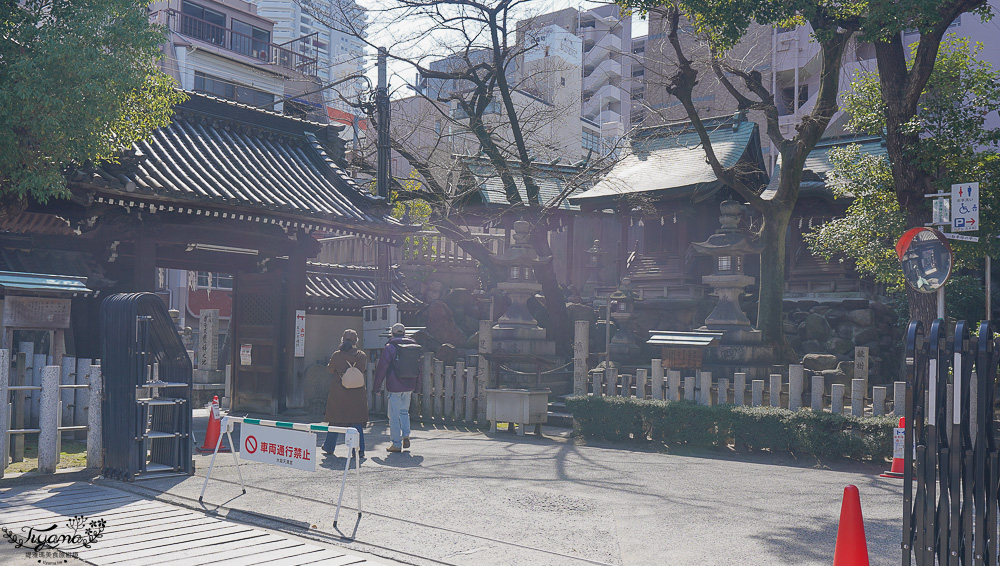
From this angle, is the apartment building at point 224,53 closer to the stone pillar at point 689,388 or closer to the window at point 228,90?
the window at point 228,90

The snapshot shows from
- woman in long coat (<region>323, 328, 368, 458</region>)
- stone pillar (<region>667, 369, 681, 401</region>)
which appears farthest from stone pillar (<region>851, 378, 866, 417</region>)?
woman in long coat (<region>323, 328, 368, 458</region>)

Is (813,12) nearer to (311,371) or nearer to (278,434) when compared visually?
(278,434)

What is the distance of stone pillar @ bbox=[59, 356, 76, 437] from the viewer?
34.1 feet

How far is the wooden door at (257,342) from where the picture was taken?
16.7 metres

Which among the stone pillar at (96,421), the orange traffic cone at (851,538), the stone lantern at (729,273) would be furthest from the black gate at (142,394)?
the stone lantern at (729,273)

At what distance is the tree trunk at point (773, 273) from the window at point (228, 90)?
25.6 metres

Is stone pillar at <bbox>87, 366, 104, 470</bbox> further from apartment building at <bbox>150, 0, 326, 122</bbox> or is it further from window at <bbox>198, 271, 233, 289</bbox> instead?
window at <bbox>198, 271, 233, 289</bbox>

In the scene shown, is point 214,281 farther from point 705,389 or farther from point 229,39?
point 705,389

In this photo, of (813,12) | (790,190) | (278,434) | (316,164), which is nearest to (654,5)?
(813,12)

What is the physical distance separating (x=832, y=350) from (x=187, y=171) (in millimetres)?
15467

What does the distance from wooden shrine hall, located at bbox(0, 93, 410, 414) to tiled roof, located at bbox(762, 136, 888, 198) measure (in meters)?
11.8

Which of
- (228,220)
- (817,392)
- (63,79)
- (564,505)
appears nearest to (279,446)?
(564,505)

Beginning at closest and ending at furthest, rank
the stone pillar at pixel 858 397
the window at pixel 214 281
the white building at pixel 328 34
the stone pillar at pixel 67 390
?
the stone pillar at pixel 67 390, the stone pillar at pixel 858 397, the white building at pixel 328 34, the window at pixel 214 281

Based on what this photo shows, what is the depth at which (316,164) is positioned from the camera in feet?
60.4
